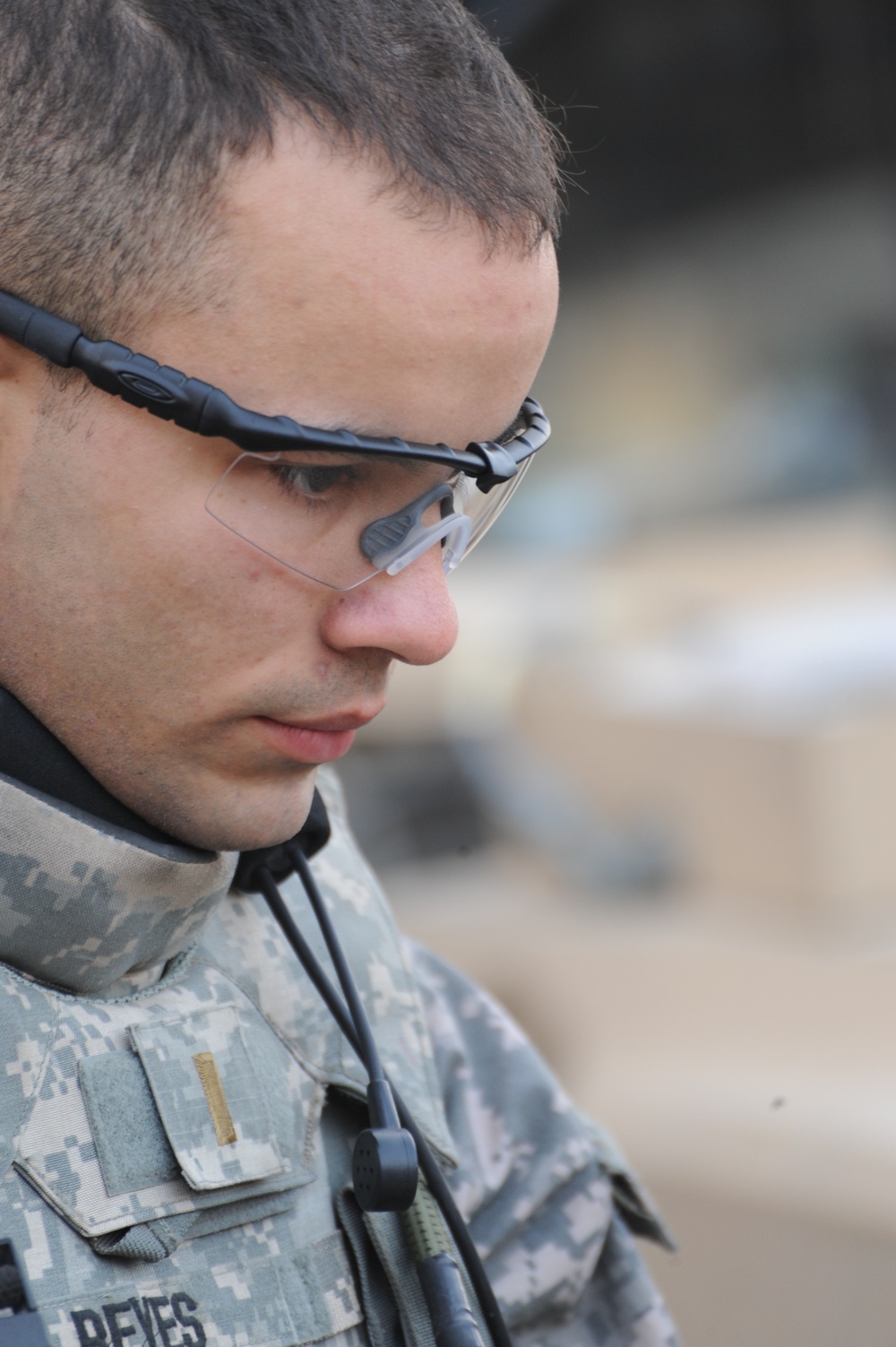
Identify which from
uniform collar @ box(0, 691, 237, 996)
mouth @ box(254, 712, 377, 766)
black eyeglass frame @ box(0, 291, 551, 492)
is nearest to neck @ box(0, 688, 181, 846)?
uniform collar @ box(0, 691, 237, 996)

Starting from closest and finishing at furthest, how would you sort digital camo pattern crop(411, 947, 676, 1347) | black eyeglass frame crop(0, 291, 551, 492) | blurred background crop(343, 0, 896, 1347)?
black eyeglass frame crop(0, 291, 551, 492) → digital camo pattern crop(411, 947, 676, 1347) → blurred background crop(343, 0, 896, 1347)

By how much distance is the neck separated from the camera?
872mm

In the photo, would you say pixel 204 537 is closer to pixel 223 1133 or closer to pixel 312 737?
pixel 312 737

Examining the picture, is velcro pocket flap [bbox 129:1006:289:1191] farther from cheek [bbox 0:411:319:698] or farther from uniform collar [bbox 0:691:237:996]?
cheek [bbox 0:411:319:698]

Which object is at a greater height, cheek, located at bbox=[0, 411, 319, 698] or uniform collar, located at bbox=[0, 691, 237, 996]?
cheek, located at bbox=[0, 411, 319, 698]

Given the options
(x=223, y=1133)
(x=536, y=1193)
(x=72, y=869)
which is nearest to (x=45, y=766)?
(x=72, y=869)

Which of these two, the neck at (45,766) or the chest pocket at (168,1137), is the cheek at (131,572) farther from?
the chest pocket at (168,1137)

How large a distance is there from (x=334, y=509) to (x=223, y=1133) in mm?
409

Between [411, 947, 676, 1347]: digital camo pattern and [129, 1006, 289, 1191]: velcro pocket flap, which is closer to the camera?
[129, 1006, 289, 1191]: velcro pocket flap

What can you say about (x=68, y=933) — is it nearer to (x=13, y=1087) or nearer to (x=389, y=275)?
(x=13, y=1087)

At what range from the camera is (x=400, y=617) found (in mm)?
892

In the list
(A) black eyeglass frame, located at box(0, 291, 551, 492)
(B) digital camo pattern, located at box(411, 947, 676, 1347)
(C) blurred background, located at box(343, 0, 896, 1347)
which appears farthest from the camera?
(C) blurred background, located at box(343, 0, 896, 1347)

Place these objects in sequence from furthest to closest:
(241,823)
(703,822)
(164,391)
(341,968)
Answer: (703,822) → (341,968) → (241,823) → (164,391)

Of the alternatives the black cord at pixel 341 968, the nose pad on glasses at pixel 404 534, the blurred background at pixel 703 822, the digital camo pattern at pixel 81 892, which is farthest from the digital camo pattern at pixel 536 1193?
the blurred background at pixel 703 822
